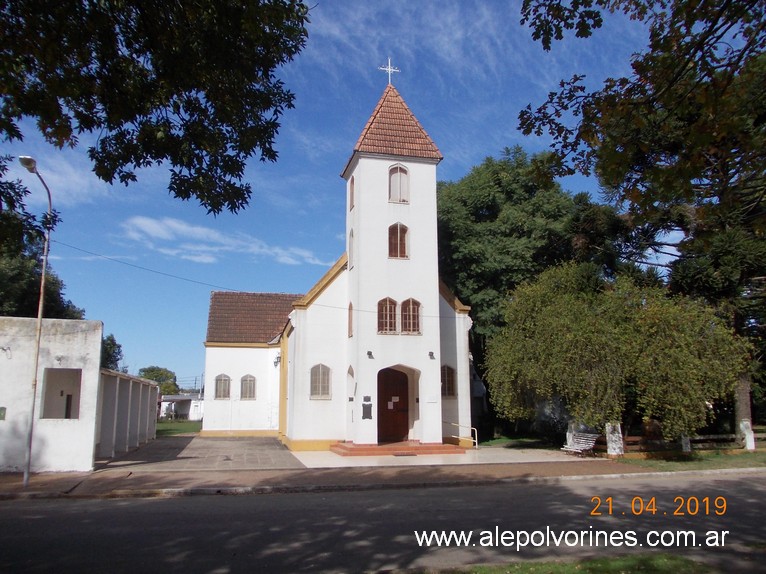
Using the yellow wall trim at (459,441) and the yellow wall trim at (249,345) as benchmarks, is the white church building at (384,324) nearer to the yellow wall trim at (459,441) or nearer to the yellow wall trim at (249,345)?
the yellow wall trim at (459,441)

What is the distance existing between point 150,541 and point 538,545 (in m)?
5.34

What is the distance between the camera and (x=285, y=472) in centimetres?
1695

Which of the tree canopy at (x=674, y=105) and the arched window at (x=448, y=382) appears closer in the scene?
the tree canopy at (x=674, y=105)

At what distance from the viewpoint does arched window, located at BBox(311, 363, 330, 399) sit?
24344 millimetres

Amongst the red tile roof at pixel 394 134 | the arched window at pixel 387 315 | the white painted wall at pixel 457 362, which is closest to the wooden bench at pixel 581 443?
the white painted wall at pixel 457 362

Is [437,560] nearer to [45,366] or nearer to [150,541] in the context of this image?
[150,541]

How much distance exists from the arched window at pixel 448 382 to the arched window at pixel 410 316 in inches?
126

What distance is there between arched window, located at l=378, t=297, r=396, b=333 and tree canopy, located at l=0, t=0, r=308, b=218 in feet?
51.8

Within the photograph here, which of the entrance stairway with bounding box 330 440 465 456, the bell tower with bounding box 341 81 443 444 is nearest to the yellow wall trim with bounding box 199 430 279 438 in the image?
the bell tower with bounding box 341 81 443 444

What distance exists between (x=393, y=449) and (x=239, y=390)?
15.9m

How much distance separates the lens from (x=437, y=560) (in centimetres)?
749

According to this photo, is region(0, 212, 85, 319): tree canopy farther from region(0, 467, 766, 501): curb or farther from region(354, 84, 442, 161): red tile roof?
region(0, 467, 766, 501): curb

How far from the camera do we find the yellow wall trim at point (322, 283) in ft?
81.8

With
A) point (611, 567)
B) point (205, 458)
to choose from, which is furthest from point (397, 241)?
point (611, 567)
